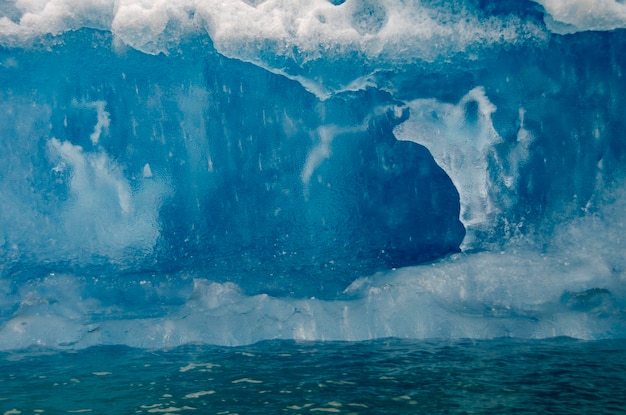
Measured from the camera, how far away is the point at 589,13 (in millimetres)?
4926

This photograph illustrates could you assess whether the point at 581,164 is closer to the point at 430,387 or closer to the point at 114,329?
the point at 430,387

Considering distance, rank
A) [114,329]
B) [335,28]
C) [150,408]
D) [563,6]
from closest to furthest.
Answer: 1. [150,408]
2. [563,6]
3. [335,28]
4. [114,329]

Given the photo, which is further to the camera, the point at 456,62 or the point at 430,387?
the point at 456,62

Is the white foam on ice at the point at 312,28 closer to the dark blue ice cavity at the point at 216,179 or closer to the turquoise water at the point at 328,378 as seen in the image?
the dark blue ice cavity at the point at 216,179

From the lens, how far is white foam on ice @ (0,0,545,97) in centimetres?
533

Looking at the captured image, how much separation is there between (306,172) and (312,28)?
1525 millimetres

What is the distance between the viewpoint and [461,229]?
6.26 m

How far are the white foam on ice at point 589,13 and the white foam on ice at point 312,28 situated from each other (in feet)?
1.23

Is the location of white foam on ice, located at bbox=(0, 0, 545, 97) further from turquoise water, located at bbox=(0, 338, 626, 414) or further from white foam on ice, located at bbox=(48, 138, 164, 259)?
turquoise water, located at bbox=(0, 338, 626, 414)

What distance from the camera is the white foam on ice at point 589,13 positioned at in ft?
16.1

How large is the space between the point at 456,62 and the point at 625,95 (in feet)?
5.17

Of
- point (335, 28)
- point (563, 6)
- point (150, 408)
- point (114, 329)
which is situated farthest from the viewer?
point (114, 329)

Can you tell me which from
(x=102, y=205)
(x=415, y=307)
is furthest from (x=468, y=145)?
(x=102, y=205)

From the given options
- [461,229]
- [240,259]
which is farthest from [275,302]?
[461,229]
